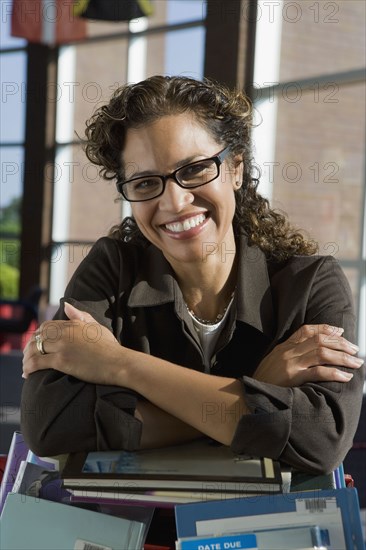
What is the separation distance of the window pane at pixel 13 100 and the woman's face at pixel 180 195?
386 inches

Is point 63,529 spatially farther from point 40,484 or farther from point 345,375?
point 345,375

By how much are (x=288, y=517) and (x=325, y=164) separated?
815cm

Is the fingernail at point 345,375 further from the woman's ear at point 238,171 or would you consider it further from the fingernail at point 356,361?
the woman's ear at point 238,171

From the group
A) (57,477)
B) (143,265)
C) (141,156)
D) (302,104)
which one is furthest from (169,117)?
(302,104)

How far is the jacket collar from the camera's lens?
165 centimetres

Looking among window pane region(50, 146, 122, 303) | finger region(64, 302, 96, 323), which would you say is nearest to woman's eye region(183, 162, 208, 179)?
finger region(64, 302, 96, 323)

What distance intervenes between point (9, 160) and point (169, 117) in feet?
33.0

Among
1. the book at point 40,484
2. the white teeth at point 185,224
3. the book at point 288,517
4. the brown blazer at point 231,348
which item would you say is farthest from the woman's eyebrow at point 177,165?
the book at point 288,517

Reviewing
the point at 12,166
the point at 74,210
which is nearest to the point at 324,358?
the point at 12,166

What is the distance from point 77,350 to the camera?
4.95 feet

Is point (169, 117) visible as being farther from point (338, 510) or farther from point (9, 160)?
point (9, 160)

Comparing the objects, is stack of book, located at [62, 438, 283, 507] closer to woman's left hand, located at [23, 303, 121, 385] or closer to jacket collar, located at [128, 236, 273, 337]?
woman's left hand, located at [23, 303, 121, 385]

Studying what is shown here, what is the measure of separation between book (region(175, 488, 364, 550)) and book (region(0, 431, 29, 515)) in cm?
44

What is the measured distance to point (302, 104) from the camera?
904 centimetres
